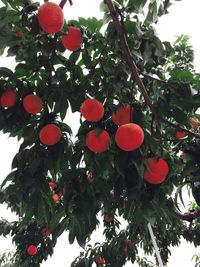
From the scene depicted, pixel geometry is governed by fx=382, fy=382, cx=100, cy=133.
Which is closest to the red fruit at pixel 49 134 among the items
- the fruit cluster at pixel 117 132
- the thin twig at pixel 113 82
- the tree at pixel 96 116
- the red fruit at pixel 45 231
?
the tree at pixel 96 116

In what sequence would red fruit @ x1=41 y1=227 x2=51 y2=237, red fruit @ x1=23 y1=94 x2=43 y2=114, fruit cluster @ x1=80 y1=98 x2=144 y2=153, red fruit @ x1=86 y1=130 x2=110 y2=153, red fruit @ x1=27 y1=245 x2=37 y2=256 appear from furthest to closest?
red fruit @ x1=27 y1=245 x2=37 y2=256 → red fruit @ x1=41 y1=227 x2=51 y2=237 → red fruit @ x1=23 y1=94 x2=43 y2=114 → red fruit @ x1=86 y1=130 x2=110 y2=153 → fruit cluster @ x1=80 y1=98 x2=144 y2=153

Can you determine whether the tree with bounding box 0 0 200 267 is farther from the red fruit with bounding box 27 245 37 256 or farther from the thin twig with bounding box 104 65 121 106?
the red fruit with bounding box 27 245 37 256

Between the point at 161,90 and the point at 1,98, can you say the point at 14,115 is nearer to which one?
the point at 1,98

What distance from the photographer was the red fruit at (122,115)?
7.89 ft

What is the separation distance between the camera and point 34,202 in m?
2.66

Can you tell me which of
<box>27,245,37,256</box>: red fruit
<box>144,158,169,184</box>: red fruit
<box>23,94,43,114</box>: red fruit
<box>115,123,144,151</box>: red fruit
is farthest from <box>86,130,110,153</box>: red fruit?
<box>27,245,37,256</box>: red fruit

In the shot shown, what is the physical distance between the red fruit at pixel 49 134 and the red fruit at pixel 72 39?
53 centimetres

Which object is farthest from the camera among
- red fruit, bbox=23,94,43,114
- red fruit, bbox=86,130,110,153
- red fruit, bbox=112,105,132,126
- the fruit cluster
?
red fruit, bbox=23,94,43,114

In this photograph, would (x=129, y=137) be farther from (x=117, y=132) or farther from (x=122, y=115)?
(x=122, y=115)

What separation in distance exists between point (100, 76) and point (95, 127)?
429 millimetres


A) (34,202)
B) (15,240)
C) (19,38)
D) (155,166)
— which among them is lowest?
(34,202)

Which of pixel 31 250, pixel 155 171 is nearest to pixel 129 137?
pixel 155 171

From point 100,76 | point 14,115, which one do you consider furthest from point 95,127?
point 14,115

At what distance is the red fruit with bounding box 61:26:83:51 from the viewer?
7.91 feet
